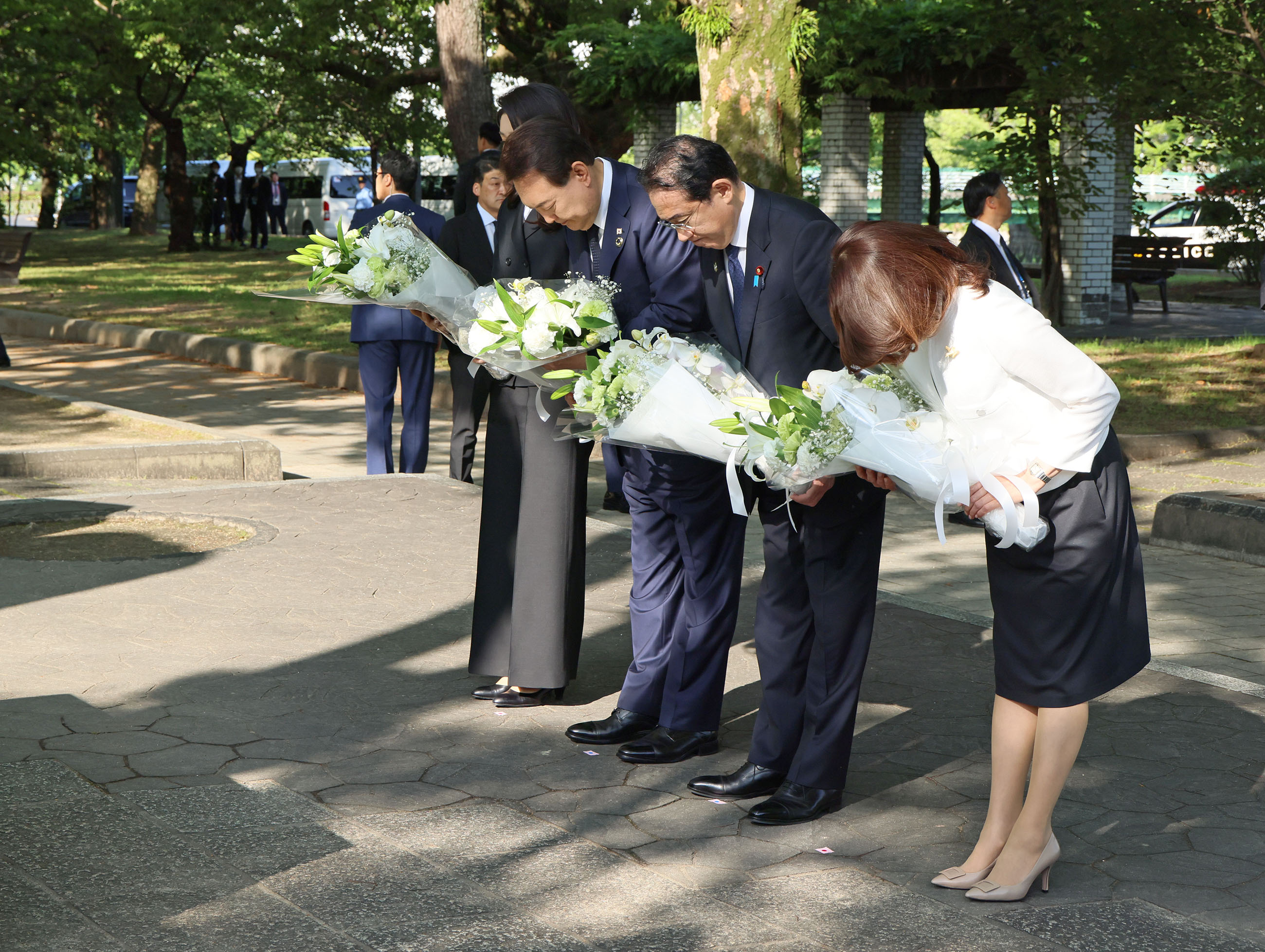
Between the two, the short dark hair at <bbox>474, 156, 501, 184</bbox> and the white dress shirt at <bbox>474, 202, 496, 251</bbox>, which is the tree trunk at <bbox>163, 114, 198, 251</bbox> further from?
the short dark hair at <bbox>474, 156, 501, 184</bbox>

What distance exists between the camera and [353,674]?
16.4 ft

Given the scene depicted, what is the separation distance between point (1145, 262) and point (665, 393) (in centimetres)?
1855

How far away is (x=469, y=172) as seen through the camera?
7.46m

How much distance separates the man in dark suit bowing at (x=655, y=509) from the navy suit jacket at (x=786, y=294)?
337mm

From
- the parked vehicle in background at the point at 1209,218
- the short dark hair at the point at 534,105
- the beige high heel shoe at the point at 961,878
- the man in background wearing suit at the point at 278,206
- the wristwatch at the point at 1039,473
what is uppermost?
the man in background wearing suit at the point at 278,206

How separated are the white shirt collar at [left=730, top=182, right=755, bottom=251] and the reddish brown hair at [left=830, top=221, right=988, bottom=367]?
26.0 inches

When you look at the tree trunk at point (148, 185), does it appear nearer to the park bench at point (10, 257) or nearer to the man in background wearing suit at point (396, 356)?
the park bench at point (10, 257)

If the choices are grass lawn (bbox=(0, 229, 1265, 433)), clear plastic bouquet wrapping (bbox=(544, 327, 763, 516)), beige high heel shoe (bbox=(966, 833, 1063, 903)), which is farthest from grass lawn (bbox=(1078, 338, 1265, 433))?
beige high heel shoe (bbox=(966, 833, 1063, 903))

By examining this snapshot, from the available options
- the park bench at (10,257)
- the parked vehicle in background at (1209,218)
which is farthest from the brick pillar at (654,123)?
the park bench at (10,257)

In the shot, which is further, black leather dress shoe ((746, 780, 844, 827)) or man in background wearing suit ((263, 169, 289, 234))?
man in background wearing suit ((263, 169, 289, 234))

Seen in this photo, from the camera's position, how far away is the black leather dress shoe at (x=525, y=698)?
4.73 metres

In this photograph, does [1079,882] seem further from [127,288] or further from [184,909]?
[127,288]

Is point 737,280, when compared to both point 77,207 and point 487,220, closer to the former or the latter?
point 487,220

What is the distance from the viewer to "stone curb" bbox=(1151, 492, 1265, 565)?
730 cm
